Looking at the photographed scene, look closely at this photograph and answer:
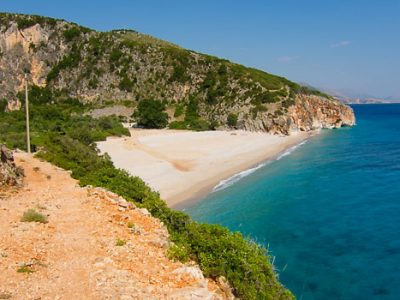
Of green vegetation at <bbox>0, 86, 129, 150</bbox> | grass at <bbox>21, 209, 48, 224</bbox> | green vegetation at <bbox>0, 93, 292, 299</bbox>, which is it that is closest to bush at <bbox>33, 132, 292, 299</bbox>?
green vegetation at <bbox>0, 93, 292, 299</bbox>

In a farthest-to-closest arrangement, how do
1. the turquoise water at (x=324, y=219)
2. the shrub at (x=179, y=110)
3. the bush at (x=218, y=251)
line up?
the shrub at (x=179, y=110), the turquoise water at (x=324, y=219), the bush at (x=218, y=251)

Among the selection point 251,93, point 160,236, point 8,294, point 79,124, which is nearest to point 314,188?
point 160,236

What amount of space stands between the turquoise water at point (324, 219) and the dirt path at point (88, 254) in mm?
7082

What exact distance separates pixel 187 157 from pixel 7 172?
25070mm

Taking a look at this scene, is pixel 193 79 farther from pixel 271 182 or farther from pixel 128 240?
pixel 128 240

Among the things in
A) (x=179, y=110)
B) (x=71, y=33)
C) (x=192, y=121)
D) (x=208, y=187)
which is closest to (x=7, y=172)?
(x=208, y=187)

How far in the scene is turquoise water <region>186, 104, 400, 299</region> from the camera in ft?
56.2

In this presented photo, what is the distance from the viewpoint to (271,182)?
35031 mm

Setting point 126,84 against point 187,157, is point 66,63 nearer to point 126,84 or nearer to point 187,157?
point 126,84

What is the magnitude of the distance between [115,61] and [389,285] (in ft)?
290

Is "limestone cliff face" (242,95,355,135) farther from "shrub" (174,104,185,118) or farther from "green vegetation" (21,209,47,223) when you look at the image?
"green vegetation" (21,209,47,223)

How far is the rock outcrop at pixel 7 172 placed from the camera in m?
17.8

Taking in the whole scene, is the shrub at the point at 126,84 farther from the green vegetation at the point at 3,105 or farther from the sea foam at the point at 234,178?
the sea foam at the point at 234,178

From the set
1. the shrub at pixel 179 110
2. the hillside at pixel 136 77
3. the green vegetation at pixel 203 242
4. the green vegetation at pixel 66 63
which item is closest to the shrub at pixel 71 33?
the hillside at pixel 136 77
